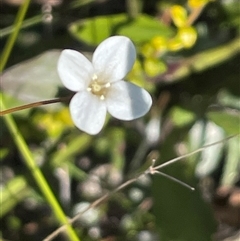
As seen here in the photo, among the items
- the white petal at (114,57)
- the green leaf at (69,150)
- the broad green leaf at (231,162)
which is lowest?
the broad green leaf at (231,162)

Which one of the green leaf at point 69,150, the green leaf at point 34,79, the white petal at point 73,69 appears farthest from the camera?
the green leaf at point 69,150

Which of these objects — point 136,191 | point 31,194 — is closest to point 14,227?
point 31,194

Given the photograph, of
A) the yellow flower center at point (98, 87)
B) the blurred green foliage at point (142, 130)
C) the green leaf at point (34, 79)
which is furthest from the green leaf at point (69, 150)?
the yellow flower center at point (98, 87)

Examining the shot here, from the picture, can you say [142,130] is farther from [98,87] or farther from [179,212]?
[98,87]

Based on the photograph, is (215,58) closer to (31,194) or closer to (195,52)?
(195,52)

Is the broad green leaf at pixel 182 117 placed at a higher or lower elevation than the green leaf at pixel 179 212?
higher

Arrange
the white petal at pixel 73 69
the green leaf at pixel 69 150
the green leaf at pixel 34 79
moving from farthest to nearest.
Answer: the green leaf at pixel 69 150, the green leaf at pixel 34 79, the white petal at pixel 73 69

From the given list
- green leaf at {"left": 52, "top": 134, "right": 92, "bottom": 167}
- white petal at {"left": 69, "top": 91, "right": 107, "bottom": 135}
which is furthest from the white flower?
green leaf at {"left": 52, "top": 134, "right": 92, "bottom": 167}

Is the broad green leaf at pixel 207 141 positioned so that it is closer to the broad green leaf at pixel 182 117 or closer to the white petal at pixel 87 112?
the broad green leaf at pixel 182 117
